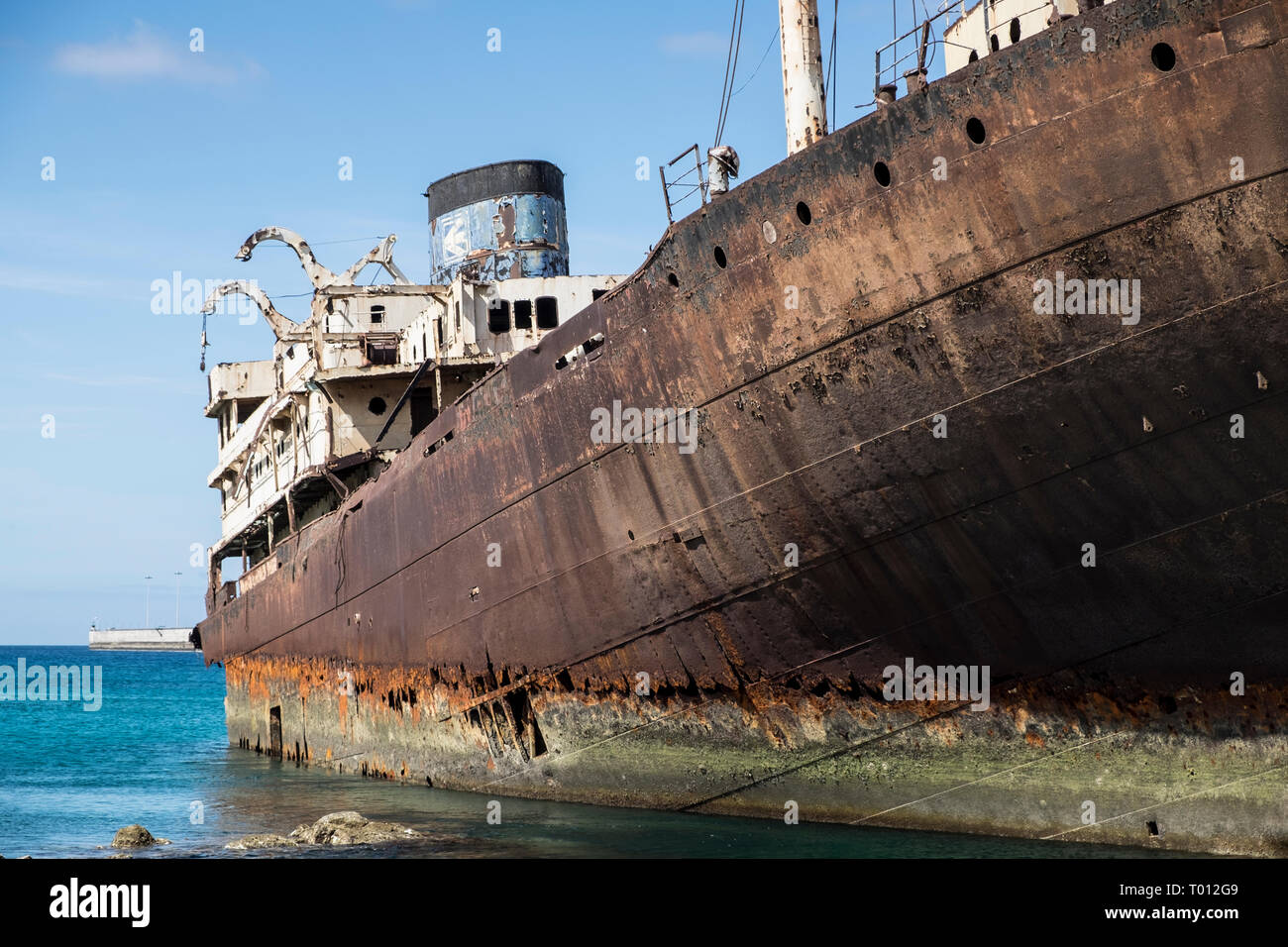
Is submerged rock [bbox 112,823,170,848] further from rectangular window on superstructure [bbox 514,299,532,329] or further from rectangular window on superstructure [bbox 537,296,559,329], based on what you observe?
rectangular window on superstructure [bbox 537,296,559,329]

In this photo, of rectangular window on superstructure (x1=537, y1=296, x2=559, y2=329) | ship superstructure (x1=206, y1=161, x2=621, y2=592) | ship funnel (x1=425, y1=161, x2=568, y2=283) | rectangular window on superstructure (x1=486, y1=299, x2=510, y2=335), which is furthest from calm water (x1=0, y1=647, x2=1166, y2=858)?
ship funnel (x1=425, y1=161, x2=568, y2=283)

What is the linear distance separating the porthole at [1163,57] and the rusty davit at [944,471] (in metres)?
0.02

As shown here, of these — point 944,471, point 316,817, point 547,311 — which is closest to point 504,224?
point 547,311

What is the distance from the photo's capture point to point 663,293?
32.7ft

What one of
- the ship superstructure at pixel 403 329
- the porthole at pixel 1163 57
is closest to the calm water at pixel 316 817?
the ship superstructure at pixel 403 329

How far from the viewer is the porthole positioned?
23.9 ft

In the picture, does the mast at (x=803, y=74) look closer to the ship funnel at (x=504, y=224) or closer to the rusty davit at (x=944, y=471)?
the rusty davit at (x=944, y=471)

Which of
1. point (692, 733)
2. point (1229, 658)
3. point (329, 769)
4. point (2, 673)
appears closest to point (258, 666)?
point (329, 769)

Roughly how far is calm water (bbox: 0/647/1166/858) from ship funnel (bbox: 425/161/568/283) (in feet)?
26.0

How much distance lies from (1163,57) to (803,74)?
3.38m

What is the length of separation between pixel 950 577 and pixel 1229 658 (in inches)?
68.8

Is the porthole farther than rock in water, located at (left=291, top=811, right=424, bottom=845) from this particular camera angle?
No
